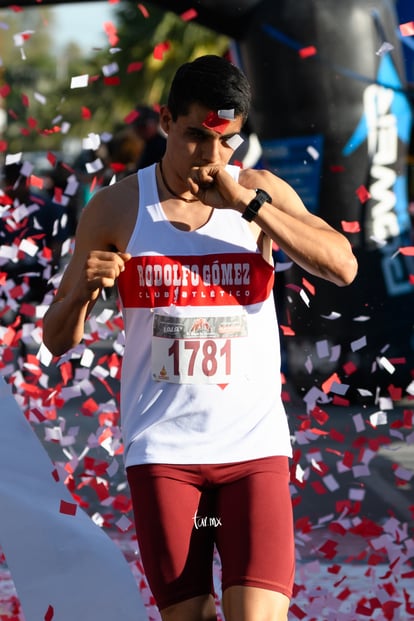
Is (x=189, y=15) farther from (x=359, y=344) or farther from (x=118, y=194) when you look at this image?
(x=118, y=194)

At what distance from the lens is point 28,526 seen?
3.97 metres

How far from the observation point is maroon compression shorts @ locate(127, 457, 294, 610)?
3309 mm

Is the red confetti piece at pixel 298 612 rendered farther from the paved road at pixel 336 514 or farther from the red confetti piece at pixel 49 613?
the red confetti piece at pixel 49 613

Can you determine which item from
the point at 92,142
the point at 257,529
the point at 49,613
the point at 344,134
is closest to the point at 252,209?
the point at 257,529

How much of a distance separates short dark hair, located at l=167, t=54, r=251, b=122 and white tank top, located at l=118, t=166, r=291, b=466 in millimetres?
275

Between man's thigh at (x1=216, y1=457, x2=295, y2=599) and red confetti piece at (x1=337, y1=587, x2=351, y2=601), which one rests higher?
man's thigh at (x1=216, y1=457, x2=295, y2=599)

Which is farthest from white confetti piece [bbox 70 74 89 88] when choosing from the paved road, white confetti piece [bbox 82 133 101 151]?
the paved road

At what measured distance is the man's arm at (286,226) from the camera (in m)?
3.36

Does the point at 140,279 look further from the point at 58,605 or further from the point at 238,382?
the point at 58,605

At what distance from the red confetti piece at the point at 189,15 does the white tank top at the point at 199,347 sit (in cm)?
521

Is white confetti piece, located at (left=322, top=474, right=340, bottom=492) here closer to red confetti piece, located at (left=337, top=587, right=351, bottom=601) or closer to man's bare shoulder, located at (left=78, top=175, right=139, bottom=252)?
red confetti piece, located at (left=337, top=587, right=351, bottom=601)

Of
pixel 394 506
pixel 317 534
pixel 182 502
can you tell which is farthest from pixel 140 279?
pixel 394 506

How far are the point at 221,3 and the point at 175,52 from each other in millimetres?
32197

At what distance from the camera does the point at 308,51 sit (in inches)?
364
